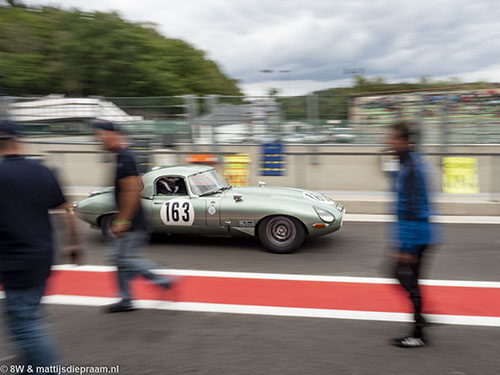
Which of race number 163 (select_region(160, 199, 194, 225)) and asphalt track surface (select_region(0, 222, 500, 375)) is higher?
race number 163 (select_region(160, 199, 194, 225))

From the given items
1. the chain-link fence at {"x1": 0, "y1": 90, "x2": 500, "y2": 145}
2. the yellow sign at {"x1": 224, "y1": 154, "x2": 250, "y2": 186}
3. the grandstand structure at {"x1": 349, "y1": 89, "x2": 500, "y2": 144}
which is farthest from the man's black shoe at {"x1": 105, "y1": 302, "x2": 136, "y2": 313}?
the grandstand structure at {"x1": 349, "y1": 89, "x2": 500, "y2": 144}

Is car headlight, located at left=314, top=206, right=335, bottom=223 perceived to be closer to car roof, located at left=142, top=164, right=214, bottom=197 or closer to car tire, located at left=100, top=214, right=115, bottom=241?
car roof, located at left=142, top=164, right=214, bottom=197

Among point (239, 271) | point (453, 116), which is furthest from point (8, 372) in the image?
point (453, 116)

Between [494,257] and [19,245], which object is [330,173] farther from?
[19,245]

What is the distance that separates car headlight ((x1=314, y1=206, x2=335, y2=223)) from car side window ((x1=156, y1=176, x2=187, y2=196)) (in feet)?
6.33

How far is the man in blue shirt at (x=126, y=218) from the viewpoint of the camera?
3848 millimetres

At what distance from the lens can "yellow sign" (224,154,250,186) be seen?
10.6 metres

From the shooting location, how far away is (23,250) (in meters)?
2.52

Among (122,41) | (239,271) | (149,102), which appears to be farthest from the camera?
(122,41)

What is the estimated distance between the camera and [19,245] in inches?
99.1

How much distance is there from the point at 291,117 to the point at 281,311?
7436mm

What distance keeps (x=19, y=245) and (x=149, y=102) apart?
987 cm

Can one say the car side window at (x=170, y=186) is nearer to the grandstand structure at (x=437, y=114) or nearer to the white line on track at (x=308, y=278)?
the white line on track at (x=308, y=278)

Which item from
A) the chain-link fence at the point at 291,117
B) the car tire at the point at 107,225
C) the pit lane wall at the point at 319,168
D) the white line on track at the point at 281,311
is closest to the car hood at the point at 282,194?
the car tire at the point at 107,225
